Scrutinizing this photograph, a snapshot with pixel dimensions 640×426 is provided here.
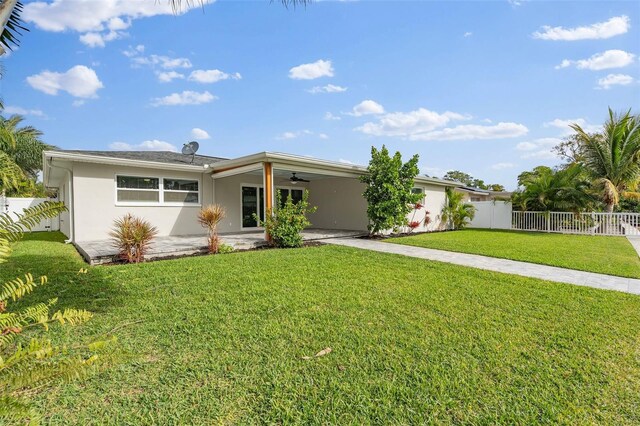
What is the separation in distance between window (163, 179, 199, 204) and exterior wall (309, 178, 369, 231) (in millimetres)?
6357

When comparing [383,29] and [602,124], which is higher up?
[383,29]

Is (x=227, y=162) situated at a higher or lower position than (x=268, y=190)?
higher

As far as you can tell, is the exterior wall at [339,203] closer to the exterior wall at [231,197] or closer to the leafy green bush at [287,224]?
the exterior wall at [231,197]

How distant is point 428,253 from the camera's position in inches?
357

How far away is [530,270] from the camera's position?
701 cm

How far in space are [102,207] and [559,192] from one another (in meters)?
20.9

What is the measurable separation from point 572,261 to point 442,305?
5.86 m

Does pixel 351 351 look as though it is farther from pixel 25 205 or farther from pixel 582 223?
pixel 25 205

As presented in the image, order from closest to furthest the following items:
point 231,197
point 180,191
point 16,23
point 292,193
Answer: point 16,23 → point 180,191 → point 231,197 → point 292,193

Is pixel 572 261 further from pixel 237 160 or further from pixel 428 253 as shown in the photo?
pixel 237 160

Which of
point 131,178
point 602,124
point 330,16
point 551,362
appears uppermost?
point 330,16

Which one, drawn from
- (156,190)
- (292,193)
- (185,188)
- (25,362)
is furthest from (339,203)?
(25,362)

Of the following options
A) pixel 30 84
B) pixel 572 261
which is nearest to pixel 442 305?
pixel 572 261

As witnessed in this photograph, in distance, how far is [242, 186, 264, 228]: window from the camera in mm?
14289
